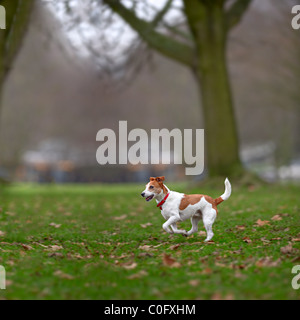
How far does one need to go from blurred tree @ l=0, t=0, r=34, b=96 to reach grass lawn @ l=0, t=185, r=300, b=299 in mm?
8198

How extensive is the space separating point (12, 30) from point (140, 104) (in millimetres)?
31963

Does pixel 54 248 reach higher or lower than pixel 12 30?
lower

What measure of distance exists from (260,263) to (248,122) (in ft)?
122

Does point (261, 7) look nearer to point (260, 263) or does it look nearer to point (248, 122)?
point (248, 122)

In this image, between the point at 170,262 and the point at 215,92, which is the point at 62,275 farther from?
the point at 215,92

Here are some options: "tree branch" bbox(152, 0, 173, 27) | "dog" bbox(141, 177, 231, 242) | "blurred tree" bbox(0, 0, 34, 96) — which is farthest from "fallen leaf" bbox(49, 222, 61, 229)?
"tree branch" bbox(152, 0, 173, 27)

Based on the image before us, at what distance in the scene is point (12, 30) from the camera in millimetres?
17594

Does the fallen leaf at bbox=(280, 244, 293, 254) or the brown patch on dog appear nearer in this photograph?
the fallen leaf at bbox=(280, 244, 293, 254)

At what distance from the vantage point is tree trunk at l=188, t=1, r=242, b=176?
739 inches

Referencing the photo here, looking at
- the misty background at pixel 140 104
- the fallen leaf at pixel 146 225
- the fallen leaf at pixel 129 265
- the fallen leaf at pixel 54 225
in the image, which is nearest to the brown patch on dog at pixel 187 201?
the fallen leaf at pixel 129 265

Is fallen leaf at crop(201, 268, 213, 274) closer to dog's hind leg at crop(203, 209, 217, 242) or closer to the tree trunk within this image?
dog's hind leg at crop(203, 209, 217, 242)

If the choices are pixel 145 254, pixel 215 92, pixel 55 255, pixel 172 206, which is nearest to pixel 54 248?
pixel 55 255

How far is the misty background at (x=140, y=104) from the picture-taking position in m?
31.3

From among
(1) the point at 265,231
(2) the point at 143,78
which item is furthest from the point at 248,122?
(1) the point at 265,231
